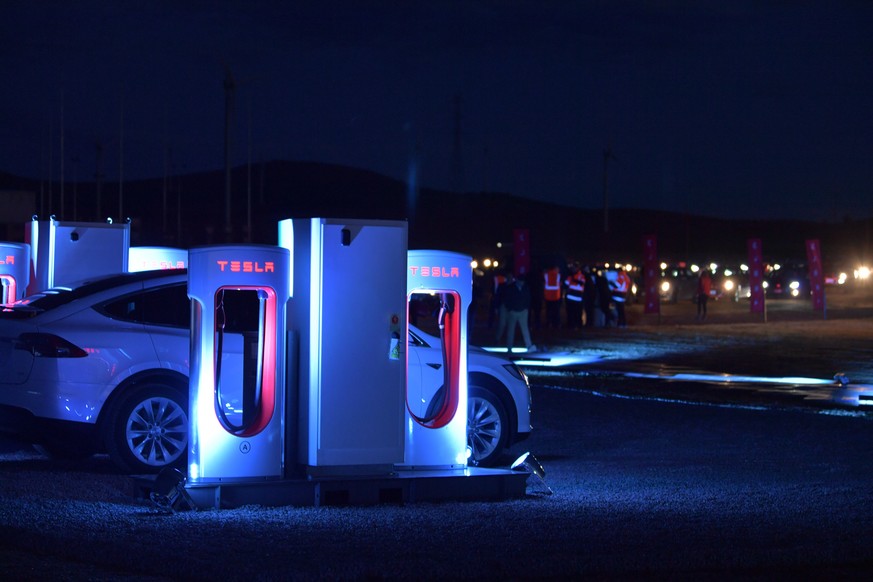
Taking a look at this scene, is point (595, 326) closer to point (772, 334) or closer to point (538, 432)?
point (772, 334)

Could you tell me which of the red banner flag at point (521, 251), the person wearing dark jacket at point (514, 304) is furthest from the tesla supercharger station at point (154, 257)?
the red banner flag at point (521, 251)

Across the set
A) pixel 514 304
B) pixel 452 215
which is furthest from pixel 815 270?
pixel 452 215

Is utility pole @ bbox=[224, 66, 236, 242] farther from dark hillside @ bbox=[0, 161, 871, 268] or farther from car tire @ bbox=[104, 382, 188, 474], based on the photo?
dark hillside @ bbox=[0, 161, 871, 268]

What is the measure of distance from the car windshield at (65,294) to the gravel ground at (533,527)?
139 cm

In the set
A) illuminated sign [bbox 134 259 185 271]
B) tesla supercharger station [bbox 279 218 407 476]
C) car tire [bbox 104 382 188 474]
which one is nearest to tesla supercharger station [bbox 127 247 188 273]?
illuminated sign [bbox 134 259 185 271]

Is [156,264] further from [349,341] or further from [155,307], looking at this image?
[349,341]

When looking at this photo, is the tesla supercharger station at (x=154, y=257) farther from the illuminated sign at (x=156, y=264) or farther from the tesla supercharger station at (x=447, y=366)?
the tesla supercharger station at (x=447, y=366)

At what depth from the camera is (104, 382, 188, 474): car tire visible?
10.4 meters

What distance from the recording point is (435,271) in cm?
986

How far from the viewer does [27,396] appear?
33.7ft

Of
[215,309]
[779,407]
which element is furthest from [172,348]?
[779,407]

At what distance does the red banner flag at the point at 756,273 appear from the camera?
37.0 m

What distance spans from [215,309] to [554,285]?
23632mm

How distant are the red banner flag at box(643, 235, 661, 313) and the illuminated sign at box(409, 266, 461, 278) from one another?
2727 cm
